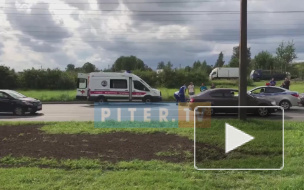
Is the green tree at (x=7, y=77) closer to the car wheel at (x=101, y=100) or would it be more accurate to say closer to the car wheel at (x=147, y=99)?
the car wheel at (x=101, y=100)

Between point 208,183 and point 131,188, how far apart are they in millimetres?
1200

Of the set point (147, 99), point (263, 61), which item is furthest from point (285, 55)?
point (147, 99)

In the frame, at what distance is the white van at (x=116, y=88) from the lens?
2436 cm

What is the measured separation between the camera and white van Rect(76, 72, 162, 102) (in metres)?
24.4

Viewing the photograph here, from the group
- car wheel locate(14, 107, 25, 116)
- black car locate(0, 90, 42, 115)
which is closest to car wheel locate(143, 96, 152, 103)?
black car locate(0, 90, 42, 115)

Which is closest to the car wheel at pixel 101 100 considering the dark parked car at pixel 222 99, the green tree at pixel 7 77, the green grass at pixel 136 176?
the dark parked car at pixel 222 99

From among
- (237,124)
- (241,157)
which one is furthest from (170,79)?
(241,157)

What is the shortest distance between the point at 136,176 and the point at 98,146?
8.85 feet

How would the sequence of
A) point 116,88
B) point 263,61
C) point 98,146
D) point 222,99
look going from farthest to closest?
point 263,61 → point 116,88 → point 222,99 → point 98,146

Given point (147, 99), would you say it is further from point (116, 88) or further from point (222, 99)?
point (222, 99)

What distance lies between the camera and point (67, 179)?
510 centimetres

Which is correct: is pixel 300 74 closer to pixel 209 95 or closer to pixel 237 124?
pixel 209 95

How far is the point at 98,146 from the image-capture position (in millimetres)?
7633

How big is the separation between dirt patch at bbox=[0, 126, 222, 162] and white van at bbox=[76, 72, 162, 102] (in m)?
14.8
